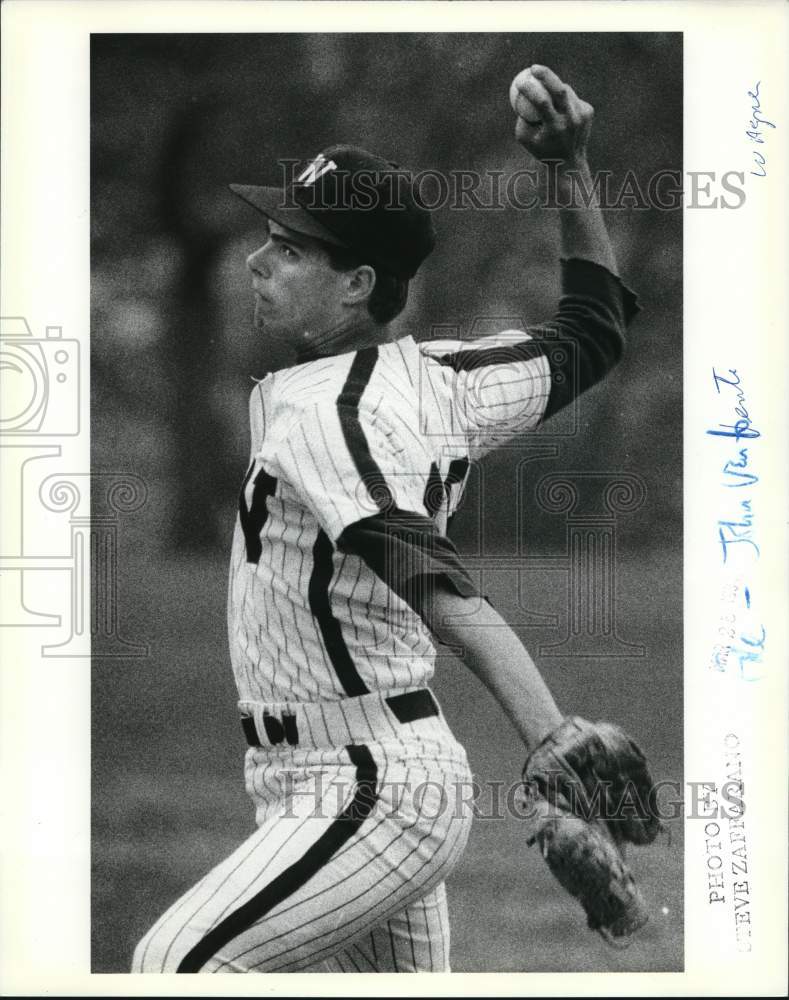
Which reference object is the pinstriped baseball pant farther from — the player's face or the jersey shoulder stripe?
the player's face

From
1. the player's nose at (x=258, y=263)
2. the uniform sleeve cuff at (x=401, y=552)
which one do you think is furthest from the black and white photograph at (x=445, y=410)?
the uniform sleeve cuff at (x=401, y=552)

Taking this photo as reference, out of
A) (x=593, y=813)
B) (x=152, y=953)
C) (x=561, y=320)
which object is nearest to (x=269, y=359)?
(x=561, y=320)

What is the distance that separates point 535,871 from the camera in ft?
11.8

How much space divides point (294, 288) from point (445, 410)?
506 mm

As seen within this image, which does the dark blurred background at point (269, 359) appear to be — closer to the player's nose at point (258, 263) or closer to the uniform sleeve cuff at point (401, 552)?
the player's nose at point (258, 263)

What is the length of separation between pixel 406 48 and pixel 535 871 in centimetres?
219

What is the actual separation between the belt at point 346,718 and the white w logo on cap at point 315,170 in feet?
4.39

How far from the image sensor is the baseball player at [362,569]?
3.35 metres

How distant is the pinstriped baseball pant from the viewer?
10.9ft

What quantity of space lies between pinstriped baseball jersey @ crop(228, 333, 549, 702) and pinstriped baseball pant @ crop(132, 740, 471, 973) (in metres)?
0.20
